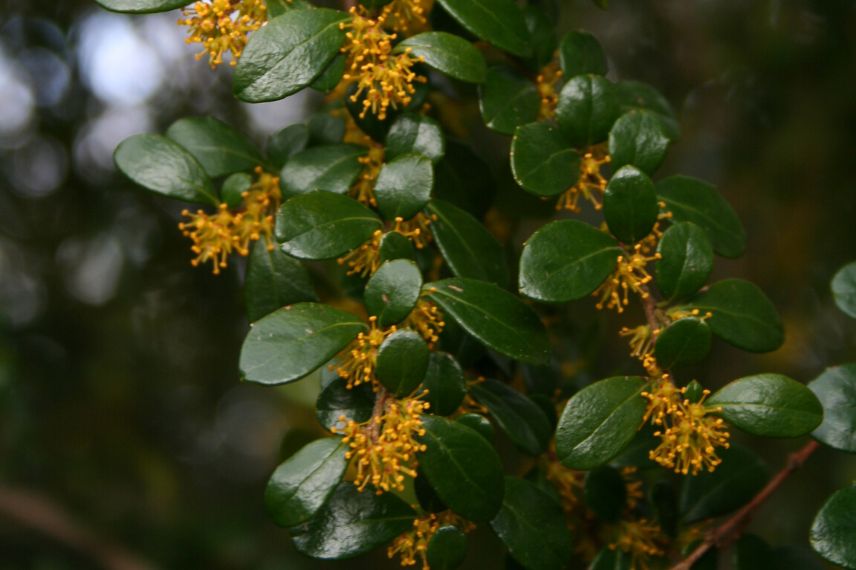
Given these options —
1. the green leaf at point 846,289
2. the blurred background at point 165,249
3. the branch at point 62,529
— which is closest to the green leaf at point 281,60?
the green leaf at point 846,289

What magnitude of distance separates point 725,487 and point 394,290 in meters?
0.54

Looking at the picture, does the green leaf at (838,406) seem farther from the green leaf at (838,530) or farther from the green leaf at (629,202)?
the green leaf at (629,202)

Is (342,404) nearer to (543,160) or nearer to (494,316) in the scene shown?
(494,316)

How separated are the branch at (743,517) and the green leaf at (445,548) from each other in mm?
283

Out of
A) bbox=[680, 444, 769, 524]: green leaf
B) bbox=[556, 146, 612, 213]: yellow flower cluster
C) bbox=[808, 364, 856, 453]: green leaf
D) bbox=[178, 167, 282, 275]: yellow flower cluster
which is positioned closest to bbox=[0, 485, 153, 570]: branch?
bbox=[178, 167, 282, 275]: yellow flower cluster

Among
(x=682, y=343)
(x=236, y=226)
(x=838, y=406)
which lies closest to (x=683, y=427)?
(x=682, y=343)

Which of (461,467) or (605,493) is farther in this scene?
(605,493)

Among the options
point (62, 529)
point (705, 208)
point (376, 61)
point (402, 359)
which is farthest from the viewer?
point (62, 529)

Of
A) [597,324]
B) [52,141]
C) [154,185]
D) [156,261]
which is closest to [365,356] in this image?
[154,185]

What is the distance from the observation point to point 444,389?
1.00m

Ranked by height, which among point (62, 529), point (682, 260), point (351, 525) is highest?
point (682, 260)

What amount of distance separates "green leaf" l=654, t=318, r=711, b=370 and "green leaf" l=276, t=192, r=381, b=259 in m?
0.31

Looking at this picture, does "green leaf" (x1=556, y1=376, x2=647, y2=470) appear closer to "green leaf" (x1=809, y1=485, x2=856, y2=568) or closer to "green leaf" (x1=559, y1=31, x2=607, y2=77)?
"green leaf" (x1=809, y1=485, x2=856, y2=568)

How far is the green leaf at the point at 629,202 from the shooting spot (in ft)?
3.24
